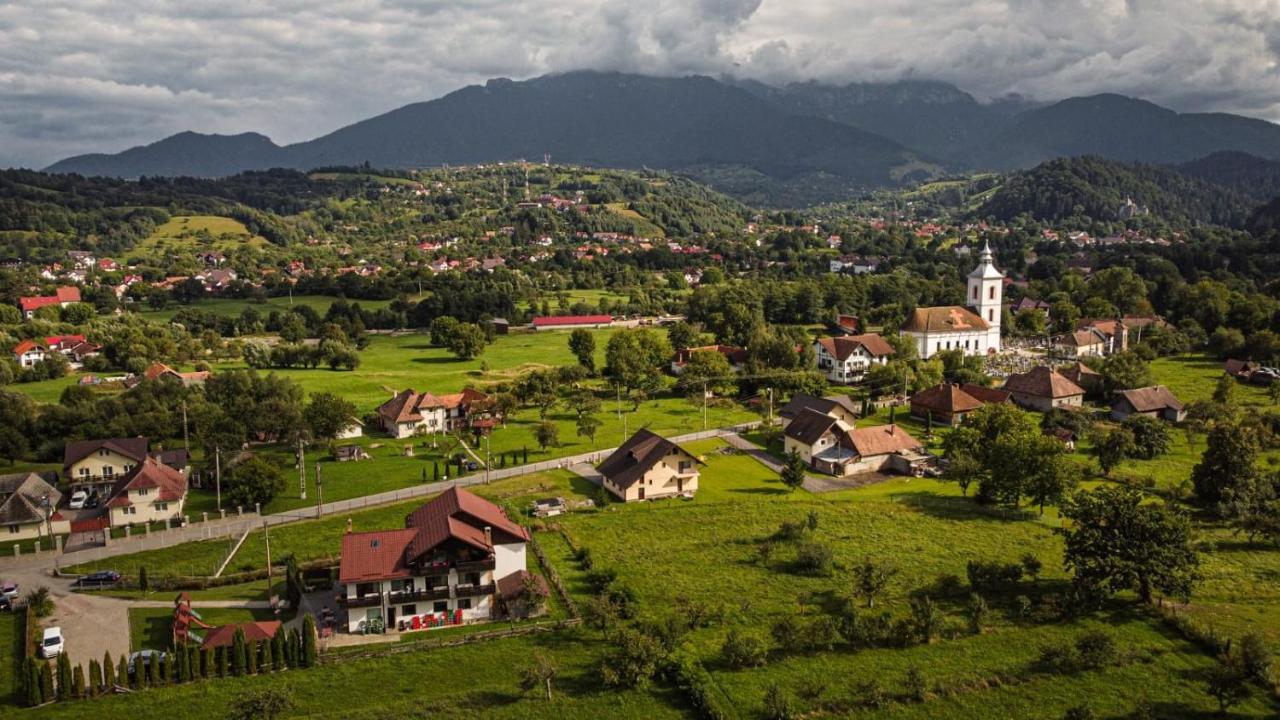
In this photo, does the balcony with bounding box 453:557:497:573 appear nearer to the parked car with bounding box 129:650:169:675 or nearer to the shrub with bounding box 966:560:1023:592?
the parked car with bounding box 129:650:169:675

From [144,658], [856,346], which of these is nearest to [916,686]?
[144,658]

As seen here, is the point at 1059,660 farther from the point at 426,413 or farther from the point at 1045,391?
the point at 426,413

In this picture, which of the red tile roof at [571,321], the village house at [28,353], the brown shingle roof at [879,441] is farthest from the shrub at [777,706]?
the red tile roof at [571,321]

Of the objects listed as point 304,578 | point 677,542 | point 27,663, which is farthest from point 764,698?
point 27,663

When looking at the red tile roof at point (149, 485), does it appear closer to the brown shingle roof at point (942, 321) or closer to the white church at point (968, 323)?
the white church at point (968, 323)

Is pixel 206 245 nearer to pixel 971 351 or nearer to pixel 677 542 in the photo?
pixel 971 351

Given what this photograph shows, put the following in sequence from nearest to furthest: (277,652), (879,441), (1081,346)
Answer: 1. (277,652)
2. (879,441)
3. (1081,346)
